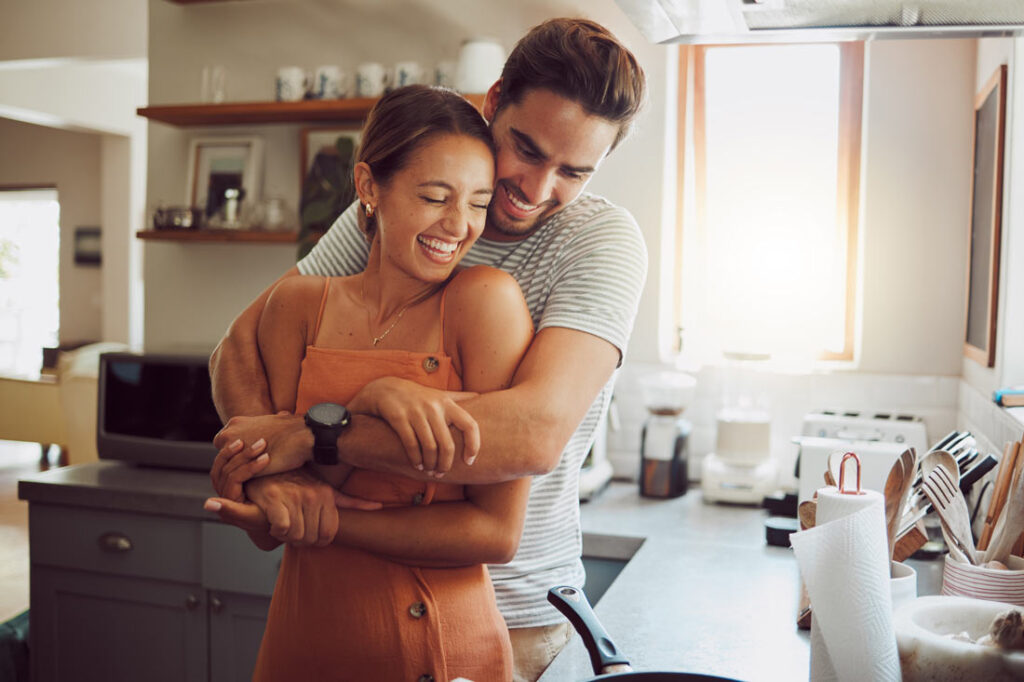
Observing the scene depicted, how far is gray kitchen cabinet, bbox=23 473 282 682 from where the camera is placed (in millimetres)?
2523

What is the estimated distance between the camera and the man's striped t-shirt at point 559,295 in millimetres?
1242

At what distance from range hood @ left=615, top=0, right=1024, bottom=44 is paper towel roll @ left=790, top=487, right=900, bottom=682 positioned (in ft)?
2.23

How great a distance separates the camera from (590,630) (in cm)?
96

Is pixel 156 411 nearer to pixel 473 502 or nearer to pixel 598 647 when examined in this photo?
pixel 473 502

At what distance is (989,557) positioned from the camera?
1.32 meters

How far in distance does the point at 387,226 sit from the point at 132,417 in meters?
2.06

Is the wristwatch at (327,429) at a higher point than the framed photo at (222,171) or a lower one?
lower

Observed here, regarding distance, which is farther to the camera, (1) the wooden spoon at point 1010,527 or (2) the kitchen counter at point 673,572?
(2) the kitchen counter at point 673,572

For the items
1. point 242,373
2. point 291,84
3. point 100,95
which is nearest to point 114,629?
point 242,373

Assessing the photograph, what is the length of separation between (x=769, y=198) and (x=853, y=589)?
7.52 feet

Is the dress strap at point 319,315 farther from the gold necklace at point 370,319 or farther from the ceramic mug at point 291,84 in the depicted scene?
the ceramic mug at point 291,84

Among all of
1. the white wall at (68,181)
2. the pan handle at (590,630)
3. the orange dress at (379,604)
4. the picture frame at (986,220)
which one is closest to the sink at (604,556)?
the picture frame at (986,220)

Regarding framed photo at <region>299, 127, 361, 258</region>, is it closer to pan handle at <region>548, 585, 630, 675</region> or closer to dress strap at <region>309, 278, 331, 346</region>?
dress strap at <region>309, 278, 331, 346</region>

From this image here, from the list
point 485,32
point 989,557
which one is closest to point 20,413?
point 485,32
